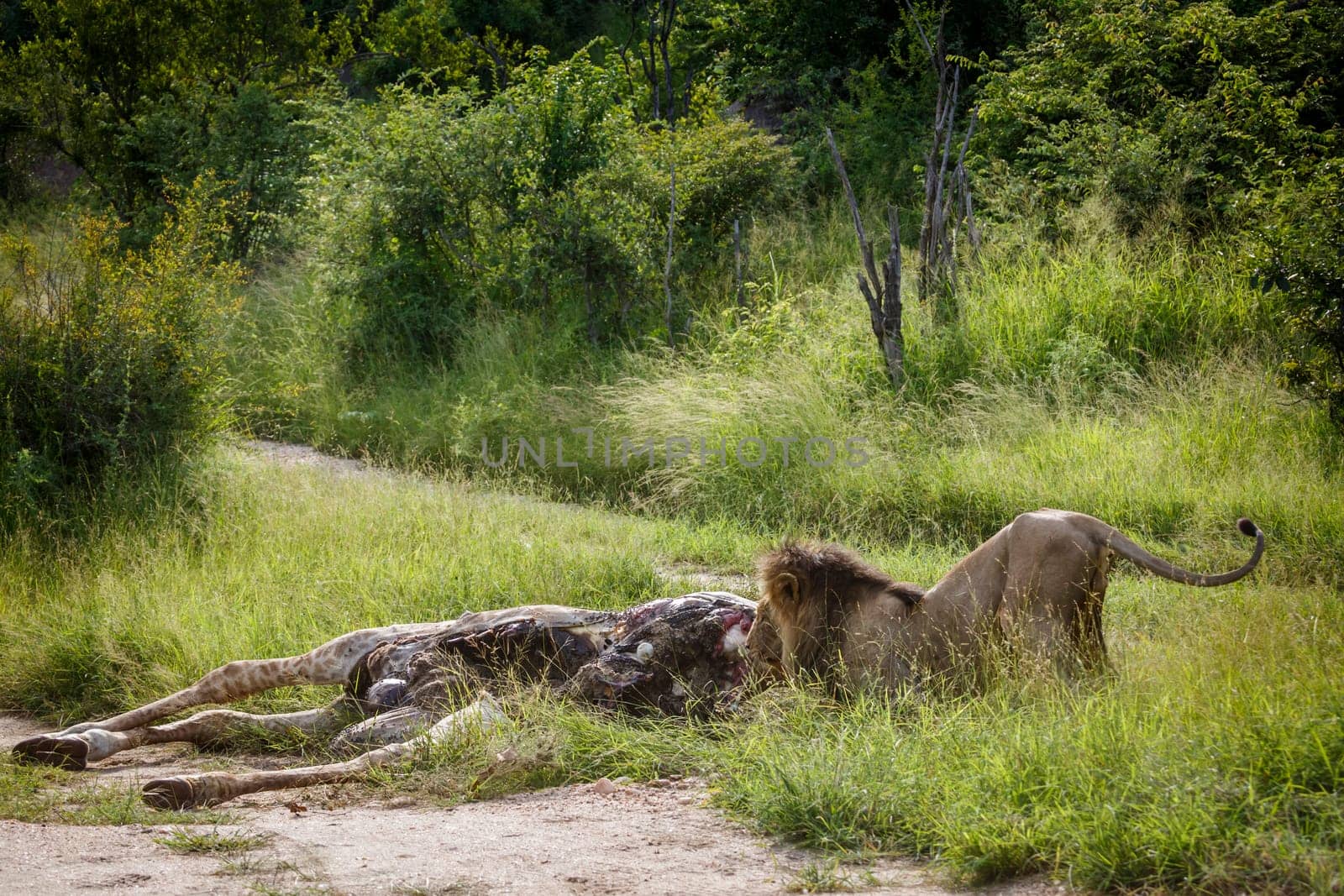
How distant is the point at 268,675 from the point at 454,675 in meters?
1.01

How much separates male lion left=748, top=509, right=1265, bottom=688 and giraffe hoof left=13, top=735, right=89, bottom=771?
2.95m

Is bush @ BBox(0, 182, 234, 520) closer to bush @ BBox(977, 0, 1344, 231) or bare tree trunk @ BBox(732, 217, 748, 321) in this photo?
bare tree trunk @ BBox(732, 217, 748, 321)

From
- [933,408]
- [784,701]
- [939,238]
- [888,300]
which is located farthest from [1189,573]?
[939,238]

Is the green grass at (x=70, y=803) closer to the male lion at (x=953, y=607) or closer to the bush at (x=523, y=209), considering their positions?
the male lion at (x=953, y=607)

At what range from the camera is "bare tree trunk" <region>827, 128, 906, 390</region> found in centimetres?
1026

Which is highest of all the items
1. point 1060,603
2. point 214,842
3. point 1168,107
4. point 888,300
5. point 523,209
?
point 1168,107

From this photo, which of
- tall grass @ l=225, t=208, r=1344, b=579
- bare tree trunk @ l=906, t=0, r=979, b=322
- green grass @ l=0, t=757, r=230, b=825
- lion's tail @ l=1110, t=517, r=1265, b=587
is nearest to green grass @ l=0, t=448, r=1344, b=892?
green grass @ l=0, t=757, r=230, b=825

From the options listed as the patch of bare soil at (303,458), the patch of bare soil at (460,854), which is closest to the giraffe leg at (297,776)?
the patch of bare soil at (460,854)

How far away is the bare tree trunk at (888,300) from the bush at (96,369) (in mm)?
5097

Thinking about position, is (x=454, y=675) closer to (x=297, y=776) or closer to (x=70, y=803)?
(x=297, y=776)

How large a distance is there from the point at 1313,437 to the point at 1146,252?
302 centimetres

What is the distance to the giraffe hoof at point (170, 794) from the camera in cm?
463

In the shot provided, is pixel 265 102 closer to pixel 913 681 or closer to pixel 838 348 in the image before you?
pixel 838 348

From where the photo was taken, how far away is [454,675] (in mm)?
5469
